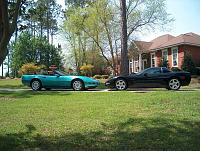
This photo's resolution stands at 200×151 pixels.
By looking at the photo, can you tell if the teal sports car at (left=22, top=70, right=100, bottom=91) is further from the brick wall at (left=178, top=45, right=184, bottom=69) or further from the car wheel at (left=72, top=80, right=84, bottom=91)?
the brick wall at (left=178, top=45, right=184, bottom=69)

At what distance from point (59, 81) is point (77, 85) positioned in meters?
1.10

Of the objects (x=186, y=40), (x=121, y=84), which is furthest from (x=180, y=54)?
(x=121, y=84)

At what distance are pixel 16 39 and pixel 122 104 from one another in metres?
49.9

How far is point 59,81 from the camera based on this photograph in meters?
19.9

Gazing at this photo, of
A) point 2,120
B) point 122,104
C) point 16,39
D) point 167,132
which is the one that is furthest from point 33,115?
point 16,39

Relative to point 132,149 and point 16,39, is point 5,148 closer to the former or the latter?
point 132,149

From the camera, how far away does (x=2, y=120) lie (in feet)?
30.0

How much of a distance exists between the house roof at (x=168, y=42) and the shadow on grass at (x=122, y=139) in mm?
31101

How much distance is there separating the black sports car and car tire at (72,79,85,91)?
149 cm

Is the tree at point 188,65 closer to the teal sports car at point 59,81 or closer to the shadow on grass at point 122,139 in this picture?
the teal sports car at point 59,81

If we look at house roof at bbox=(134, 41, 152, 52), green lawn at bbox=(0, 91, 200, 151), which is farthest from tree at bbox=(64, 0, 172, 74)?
green lawn at bbox=(0, 91, 200, 151)

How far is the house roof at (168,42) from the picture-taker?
38.3m

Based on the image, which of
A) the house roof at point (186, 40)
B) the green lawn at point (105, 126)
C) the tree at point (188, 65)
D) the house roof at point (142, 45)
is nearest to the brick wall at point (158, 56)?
the house roof at point (186, 40)

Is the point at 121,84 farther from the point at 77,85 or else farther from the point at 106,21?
the point at 106,21
